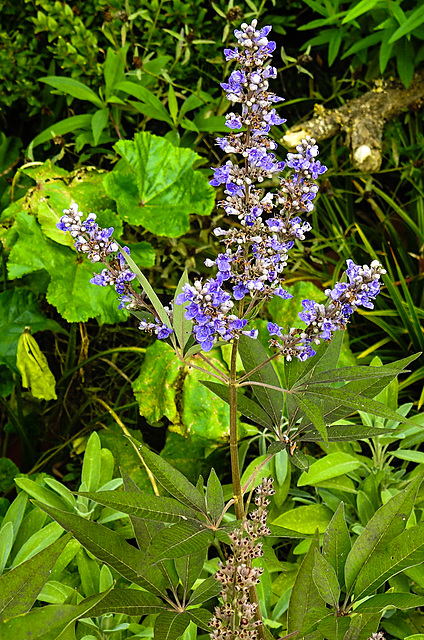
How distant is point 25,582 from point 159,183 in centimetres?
132

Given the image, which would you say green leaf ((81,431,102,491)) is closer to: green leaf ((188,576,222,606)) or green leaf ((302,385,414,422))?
green leaf ((188,576,222,606))

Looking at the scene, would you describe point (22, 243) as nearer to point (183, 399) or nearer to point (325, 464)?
point (183, 399)

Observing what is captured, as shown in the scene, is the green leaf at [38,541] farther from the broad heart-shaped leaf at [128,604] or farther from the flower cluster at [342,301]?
the flower cluster at [342,301]

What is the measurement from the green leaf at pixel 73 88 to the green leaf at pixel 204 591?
4.83 feet

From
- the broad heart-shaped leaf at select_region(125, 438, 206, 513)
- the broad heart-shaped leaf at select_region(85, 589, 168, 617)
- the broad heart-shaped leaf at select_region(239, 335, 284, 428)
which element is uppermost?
the broad heart-shaped leaf at select_region(239, 335, 284, 428)

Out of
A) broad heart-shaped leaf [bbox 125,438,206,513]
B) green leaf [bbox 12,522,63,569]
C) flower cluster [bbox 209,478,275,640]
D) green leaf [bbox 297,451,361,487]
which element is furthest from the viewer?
green leaf [bbox 297,451,361,487]

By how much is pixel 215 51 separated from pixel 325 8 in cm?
38

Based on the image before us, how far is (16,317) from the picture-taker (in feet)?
5.59

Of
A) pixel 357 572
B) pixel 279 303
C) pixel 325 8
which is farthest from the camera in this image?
pixel 325 8

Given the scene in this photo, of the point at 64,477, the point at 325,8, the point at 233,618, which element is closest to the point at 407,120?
the point at 325,8

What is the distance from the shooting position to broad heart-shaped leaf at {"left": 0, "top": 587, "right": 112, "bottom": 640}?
74 centimetres

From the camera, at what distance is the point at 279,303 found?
5.88ft

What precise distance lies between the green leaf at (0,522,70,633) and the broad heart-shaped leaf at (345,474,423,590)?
1.28 feet

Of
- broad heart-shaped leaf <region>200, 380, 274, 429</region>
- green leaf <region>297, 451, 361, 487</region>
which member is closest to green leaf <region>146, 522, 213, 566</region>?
broad heart-shaped leaf <region>200, 380, 274, 429</region>
